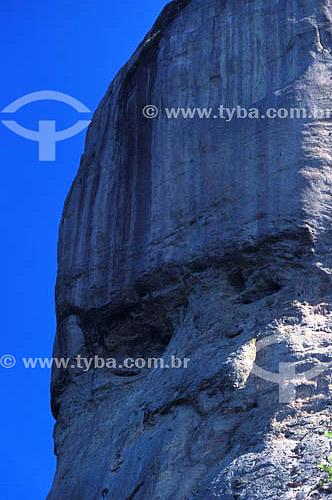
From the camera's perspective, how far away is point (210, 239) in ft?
55.3

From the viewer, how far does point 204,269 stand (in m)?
17.0

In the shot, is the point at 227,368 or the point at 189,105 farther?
the point at 189,105

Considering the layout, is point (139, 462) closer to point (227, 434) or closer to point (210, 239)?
point (227, 434)

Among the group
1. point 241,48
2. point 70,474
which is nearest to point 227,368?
point 70,474

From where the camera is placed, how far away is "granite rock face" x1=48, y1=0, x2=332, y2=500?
1505 cm

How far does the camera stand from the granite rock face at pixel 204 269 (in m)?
15.1

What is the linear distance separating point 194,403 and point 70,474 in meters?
3.39

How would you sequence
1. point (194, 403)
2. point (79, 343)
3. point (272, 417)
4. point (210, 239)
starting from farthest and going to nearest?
1. point (79, 343)
2. point (210, 239)
3. point (194, 403)
4. point (272, 417)

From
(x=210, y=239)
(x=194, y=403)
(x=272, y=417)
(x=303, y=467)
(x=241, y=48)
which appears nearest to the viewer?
(x=303, y=467)

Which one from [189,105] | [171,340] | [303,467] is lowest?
[303,467]

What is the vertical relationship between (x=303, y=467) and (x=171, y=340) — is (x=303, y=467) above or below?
below

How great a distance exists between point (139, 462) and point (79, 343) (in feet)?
12.4

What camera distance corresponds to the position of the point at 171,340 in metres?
17.6

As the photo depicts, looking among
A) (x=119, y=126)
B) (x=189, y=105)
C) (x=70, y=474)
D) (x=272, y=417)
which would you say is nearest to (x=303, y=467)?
(x=272, y=417)
